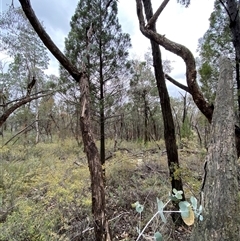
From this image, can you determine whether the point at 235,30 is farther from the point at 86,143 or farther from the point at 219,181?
the point at 219,181

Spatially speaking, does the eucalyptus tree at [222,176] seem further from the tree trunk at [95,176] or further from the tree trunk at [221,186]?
the tree trunk at [95,176]

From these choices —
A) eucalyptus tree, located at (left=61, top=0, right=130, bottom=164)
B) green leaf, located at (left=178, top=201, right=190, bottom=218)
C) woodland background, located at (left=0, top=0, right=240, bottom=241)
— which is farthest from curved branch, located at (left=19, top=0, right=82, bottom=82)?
eucalyptus tree, located at (left=61, top=0, right=130, bottom=164)

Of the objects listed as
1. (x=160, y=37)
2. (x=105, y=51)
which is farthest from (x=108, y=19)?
(x=160, y=37)

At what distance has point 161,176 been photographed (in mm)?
4492

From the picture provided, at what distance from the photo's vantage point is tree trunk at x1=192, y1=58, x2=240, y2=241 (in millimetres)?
756

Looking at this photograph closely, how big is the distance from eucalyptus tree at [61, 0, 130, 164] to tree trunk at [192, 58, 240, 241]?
5155 millimetres

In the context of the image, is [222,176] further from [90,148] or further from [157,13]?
[157,13]

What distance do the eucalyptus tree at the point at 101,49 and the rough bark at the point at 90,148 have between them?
416 cm

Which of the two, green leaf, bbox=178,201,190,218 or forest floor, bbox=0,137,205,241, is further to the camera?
forest floor, bbox=0,137,205,241

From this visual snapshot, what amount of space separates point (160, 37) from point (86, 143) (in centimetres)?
131

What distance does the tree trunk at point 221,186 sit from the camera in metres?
0.76

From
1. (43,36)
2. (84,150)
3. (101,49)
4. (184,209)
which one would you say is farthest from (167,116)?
(101,49)

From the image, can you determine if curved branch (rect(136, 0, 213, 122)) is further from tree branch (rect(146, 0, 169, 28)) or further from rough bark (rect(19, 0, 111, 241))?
rough bark (rect(19, 0, 111, 241))

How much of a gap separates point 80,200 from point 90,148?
5.67 feet
